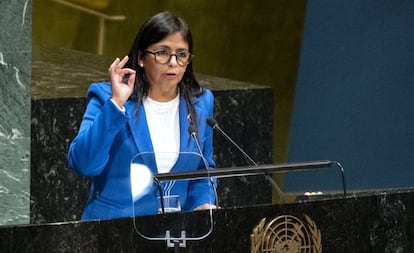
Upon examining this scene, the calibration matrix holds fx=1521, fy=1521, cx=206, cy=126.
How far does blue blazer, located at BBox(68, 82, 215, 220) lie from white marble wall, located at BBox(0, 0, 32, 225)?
36 centimetres

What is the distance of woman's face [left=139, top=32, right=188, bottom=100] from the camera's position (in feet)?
14.4

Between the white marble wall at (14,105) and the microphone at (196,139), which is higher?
the white marble wall at (14,105)

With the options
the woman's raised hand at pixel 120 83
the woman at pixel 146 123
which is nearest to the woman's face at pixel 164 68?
the woman at pixel 146 123

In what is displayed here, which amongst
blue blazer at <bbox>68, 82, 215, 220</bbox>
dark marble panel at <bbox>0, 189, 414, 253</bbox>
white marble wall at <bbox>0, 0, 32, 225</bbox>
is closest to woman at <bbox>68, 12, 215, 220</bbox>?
blue blazer at <bbox>68, 82, 215, 220</bbox>

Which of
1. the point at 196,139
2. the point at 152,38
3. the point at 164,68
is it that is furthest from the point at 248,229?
the point at 152,38

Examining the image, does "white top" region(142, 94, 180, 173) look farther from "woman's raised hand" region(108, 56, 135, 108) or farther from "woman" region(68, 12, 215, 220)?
"woman's raised hand" region(108, 56, 135, 108)

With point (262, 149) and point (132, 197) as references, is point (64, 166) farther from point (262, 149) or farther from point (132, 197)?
point (132, 197)

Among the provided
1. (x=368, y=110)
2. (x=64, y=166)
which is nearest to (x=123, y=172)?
(x=64, y=166)

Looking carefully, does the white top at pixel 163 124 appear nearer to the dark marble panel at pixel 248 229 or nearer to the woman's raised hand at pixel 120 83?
the woman's raised hand at pixel 120 83

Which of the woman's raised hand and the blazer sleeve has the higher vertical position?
the woman's raised hand

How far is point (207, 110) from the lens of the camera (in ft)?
14.8

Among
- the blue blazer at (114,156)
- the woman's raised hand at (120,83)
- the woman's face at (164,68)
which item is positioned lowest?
the blue blazer at (114,156)

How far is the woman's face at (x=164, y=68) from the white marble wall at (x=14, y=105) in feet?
1.42

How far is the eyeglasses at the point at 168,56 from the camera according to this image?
4414 millimetres
